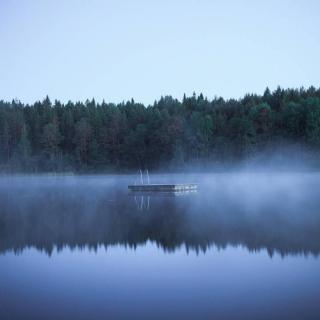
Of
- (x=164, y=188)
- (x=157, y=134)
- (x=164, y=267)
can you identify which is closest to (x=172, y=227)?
(x=164, y=267)

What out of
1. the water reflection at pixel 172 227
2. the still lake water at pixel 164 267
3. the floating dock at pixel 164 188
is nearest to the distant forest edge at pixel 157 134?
the floating dock at pixel 164 188

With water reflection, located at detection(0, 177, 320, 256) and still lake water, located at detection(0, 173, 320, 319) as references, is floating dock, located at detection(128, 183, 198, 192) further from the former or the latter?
still lake water, located at detection(0, 173, 320, 319)

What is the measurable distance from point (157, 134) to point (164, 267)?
205 ft

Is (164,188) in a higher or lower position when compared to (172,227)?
higher

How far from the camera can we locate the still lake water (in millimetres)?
6887

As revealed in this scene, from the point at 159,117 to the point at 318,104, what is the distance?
24.5 m

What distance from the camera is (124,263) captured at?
10.1 metres

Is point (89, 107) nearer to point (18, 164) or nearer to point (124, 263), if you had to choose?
point (18, 164)

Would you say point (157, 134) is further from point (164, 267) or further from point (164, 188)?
point (164, 267)

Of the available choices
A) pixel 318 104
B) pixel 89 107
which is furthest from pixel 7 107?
pixel 318 104

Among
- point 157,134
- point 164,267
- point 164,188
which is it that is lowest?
point 164,267

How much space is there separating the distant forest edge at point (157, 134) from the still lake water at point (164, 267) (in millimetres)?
49991

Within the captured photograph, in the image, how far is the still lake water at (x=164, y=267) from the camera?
271 inches

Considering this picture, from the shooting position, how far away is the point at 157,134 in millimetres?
71875
